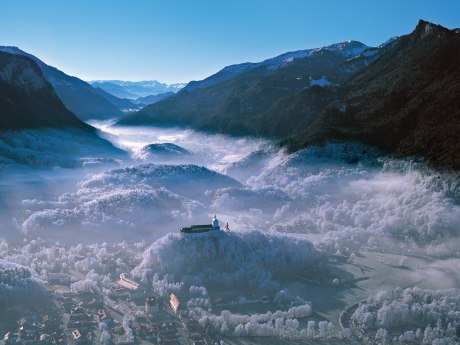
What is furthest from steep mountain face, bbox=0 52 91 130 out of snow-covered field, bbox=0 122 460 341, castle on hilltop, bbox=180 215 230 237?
castle on hilltop, bbox=180 215 230 237

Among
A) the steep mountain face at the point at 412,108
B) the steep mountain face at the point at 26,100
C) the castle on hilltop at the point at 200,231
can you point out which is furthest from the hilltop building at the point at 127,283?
the steep mountain face at the point at 26,100

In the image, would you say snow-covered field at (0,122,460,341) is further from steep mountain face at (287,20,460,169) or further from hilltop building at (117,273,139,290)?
steep mountain face at (287,20,460,169)

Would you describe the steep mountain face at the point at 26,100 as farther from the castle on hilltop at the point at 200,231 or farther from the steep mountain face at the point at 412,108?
the castle on hilltop at the point at 200,231

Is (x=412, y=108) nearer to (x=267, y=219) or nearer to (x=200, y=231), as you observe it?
(x=267, y=219)

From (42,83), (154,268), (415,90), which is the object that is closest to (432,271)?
(154,268)

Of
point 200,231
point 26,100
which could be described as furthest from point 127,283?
point 26,100

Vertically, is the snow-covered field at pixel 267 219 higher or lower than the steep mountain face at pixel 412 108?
lower
